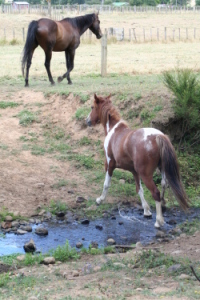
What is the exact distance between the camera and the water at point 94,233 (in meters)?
7.73

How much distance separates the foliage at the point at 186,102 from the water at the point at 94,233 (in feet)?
9.75

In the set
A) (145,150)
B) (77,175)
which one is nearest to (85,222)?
(145,150)

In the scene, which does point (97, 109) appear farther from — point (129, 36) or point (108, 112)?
point (129, 36)

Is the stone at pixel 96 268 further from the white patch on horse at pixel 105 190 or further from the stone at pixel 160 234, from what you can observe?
the white patch on horse at pixel 105 190

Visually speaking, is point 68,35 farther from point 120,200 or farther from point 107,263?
point 107,263

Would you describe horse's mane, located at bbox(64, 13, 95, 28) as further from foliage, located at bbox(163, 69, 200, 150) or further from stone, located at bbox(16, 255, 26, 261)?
stone, located at bbox(16, 255, 26, 261)

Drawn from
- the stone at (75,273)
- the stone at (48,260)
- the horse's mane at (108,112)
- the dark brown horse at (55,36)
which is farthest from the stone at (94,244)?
the dark brown horse at (55,36)

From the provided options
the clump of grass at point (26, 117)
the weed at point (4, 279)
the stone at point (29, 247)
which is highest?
the clump of grass at point (26, 117)

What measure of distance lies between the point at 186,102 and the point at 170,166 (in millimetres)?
3659

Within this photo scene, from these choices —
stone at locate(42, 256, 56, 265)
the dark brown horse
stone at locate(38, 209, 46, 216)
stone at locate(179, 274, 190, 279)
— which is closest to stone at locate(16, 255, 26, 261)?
stone at locate(42, 256, 56, 265)

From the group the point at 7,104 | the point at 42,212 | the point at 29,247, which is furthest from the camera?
the point at 7,104

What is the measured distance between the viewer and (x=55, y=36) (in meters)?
15.5

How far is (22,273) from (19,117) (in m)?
7.66

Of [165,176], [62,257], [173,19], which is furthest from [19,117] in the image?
[173,19]
